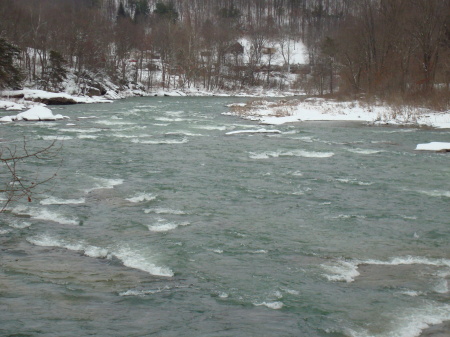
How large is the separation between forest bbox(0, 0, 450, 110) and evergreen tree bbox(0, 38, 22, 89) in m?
0.10

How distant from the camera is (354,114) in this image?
93.9 feet

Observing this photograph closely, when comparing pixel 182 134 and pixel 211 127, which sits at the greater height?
pixel 211 127

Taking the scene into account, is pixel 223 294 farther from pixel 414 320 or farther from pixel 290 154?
pixel 290 154

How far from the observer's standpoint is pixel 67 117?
27.3 metres

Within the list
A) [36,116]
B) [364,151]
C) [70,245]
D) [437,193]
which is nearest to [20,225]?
[70,245]

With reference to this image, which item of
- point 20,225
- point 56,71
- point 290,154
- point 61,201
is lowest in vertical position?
point 20,225

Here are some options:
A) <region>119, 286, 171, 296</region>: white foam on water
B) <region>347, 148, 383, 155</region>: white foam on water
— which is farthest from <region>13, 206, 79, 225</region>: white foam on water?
<region>347, 148, 383, 155</region>: white foam on water

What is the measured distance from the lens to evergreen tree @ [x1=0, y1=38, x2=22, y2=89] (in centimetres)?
3706

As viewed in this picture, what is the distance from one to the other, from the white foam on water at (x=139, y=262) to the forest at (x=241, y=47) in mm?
22936

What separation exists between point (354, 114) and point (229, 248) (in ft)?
76.6

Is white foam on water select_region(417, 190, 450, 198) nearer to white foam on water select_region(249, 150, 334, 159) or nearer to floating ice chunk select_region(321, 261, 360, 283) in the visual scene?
floating ice chunk select_region(321, 261, 360, 283)

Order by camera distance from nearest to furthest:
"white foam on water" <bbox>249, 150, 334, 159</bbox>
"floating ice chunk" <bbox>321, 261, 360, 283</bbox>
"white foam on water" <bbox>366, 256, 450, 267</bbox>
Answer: "floating ice chunk" <bbox>321, 261, 360, 283</bbox> < "white foam on water" <bbox>366, 256, 450, 267</bbox> < "white foam on water" <bbox>249, 150, 334, 159</bbox>

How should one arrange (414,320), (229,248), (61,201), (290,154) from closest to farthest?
(414,320), (229,248), (61,201), (290,154)

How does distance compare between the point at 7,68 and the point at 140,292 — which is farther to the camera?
the point at 7,68
